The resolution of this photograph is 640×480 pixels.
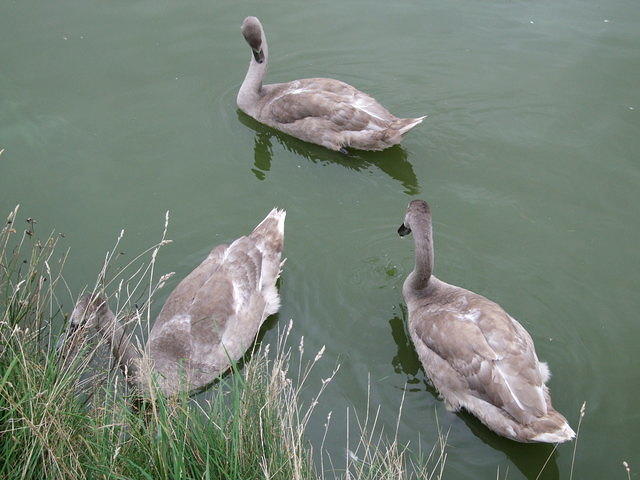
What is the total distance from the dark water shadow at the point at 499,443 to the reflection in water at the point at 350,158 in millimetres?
2132

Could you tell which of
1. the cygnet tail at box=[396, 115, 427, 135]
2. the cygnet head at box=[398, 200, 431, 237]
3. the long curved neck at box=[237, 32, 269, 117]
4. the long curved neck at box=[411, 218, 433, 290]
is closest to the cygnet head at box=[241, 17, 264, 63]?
the long curved neck at box=[237, 32, 269, 117]

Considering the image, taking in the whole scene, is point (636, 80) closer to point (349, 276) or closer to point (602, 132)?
point (602, 132)

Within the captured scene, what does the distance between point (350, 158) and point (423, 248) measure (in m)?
2.25

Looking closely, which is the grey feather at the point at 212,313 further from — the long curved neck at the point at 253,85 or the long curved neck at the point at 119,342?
the long curved neck at the point at 253,85

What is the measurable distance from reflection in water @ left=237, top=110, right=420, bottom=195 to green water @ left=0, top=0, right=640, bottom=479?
0.10ft

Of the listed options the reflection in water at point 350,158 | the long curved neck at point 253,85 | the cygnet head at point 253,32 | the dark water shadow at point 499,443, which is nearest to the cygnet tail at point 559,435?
the dark water shadow at point 499,443

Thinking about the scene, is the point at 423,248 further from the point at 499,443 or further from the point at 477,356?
the point at 499,443

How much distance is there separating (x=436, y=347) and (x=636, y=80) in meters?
5.26

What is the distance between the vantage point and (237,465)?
14.3 feet

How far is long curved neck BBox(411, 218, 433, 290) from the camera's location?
6555 millimetres

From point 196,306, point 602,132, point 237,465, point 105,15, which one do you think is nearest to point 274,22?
point 105,15

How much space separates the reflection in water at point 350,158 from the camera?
829cm

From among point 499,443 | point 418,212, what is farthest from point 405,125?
point 499,443

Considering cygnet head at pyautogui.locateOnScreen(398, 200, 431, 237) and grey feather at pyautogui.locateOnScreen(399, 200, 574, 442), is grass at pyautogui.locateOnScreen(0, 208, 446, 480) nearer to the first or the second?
grey feather at pyautogui.locateOnScreen(399, 200, 574, 442)
